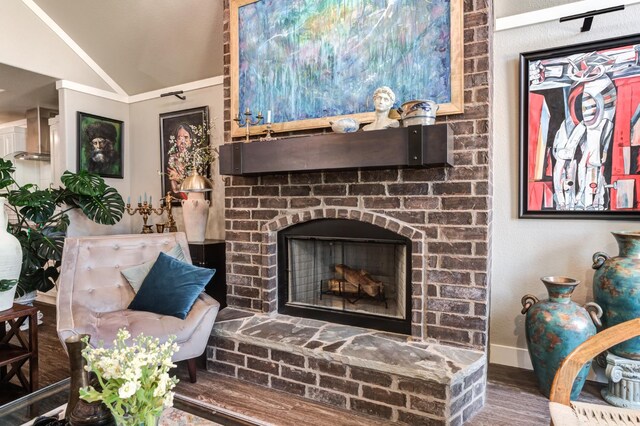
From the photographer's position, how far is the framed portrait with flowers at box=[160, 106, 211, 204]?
3.68 m

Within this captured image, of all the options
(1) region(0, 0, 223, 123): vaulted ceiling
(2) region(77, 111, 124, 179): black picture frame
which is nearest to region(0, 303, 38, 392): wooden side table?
(2) region(77, 111, 124, 179): black picture frame

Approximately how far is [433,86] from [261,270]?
1.74m

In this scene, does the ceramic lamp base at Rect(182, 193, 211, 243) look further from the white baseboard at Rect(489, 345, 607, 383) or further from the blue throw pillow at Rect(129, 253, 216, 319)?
the white baseboard at Rect(489, 345, 607, 383)

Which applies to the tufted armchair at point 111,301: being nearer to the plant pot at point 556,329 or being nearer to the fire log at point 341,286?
the fire log at point 341,286

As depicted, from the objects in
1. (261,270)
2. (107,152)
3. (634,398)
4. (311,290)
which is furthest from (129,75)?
(634,398)

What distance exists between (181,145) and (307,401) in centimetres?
283

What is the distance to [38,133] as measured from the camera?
15.9 ft

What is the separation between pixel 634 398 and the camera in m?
2.02

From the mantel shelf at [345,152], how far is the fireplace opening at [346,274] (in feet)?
1.59

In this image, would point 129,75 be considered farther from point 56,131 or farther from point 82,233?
point 82,233

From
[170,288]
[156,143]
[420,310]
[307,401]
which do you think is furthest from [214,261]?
[156,143]

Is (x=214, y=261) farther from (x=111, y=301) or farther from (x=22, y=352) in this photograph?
(x=22, y=352)

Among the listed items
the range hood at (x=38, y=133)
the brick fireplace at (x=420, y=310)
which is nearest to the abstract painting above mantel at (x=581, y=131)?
the brick fireplace at (x=420, y=310)

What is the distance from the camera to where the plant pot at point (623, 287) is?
199 cm
